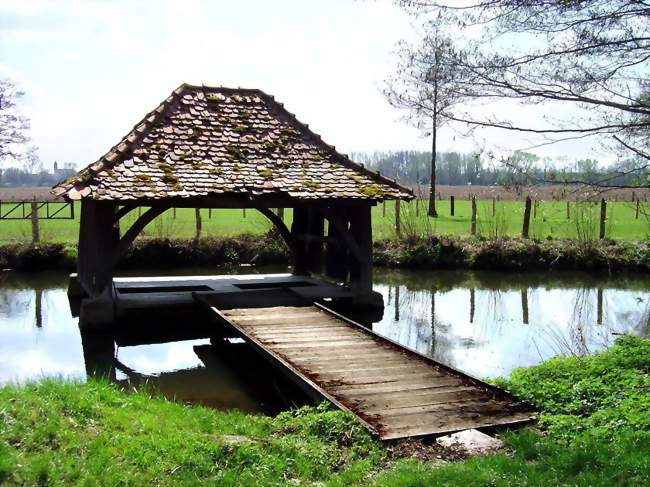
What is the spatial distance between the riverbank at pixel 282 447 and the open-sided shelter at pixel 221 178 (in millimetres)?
4912

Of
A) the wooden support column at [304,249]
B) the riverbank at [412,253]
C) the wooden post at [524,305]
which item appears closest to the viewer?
the wooden post at [524,305]

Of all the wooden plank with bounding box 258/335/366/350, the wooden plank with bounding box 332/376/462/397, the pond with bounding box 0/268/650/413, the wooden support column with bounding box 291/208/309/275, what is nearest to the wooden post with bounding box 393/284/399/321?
the pond with bounding box 0/268/650/413

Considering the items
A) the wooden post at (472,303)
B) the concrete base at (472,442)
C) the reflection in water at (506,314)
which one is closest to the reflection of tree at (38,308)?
the reflection in water at (506,314)

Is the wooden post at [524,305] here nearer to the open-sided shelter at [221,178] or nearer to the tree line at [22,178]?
the open-sided shelter at [221,178]

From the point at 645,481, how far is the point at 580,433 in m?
1.01

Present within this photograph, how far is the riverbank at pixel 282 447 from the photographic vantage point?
4.29 m

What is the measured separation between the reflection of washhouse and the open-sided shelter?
2.94ft

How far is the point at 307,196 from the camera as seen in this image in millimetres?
11055

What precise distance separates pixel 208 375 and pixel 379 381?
9.39 ft

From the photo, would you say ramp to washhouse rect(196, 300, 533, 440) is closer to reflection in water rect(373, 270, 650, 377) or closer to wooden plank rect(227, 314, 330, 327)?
wooden plank rect(227, 314, 330, 327)

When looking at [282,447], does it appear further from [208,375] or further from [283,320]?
[283,320]

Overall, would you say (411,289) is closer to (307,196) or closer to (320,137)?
(320,137)

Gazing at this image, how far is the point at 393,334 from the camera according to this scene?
1125 centimetres

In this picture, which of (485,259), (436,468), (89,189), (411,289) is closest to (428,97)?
(436,468)
